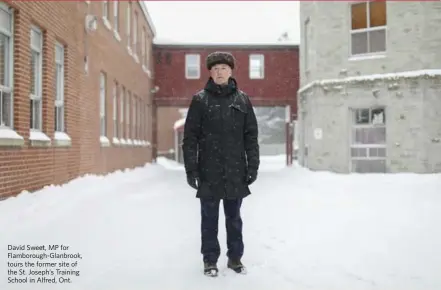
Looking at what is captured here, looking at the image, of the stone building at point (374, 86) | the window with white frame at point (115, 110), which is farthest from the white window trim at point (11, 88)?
the stone building at point (374, 86)

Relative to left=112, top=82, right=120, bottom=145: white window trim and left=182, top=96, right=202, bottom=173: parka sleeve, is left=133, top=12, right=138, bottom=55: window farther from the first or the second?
left=182, top=96, right=202, bottom=173: parka sleeve

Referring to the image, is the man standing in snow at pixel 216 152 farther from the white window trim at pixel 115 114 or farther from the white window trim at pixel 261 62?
the white window trim at pixel 261 62

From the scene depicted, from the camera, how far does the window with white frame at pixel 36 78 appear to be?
384 inches

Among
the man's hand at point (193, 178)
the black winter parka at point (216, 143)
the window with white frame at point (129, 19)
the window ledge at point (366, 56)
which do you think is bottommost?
the man's hand at point (193, 178)

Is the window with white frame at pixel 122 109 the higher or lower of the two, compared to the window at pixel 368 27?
lower

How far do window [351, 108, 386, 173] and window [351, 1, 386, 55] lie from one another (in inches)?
79.3

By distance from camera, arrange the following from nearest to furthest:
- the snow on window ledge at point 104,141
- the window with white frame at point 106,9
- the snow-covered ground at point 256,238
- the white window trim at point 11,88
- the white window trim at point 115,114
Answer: the snow-covered ground at point 256,238
the white window trim at point 11,88
the snow on window ledge at point 104,141
the window with white frame at point 106,9
the white window trim at point 115,114

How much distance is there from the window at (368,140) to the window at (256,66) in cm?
1283

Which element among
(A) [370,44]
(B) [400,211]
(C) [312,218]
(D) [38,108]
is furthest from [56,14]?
(A) [370,44]

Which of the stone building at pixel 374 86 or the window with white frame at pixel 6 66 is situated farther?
the stone building at pixel 374 86

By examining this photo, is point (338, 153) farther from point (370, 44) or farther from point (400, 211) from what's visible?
point (400, 211)

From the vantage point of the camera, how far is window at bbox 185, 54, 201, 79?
97.1ft

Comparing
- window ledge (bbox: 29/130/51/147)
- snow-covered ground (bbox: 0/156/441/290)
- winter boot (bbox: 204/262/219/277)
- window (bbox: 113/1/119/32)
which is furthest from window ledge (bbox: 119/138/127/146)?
winter boot (bbox: 204/262/219/277)

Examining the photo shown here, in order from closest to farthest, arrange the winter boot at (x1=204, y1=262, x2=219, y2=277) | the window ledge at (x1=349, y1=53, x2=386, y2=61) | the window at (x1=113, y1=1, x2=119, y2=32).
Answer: the winter boot at (x1=204, y1=262, x2=219, y2=277) → the window ledge at (x1=349, y1=53, x2=386, y2=61) → the window at (x1=113, y1=1, x2=119, y2=32)
